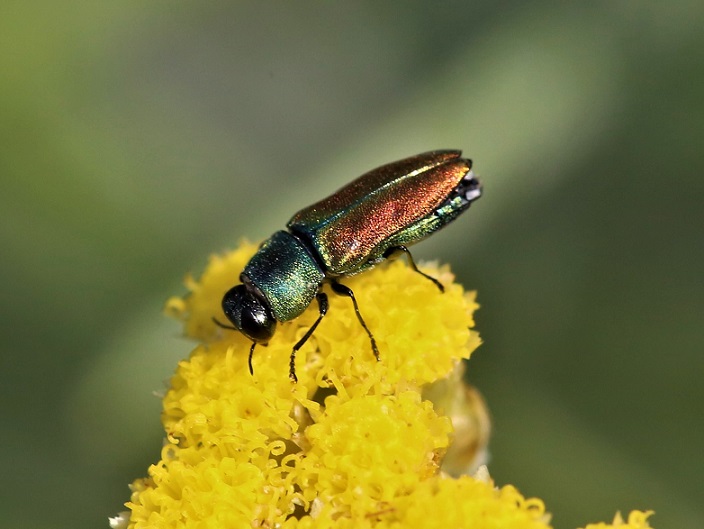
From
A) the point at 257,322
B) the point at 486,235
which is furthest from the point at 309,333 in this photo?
the point at 486,235

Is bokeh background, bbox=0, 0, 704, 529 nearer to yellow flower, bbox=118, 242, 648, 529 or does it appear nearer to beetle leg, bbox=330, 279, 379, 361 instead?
yellow flower, bbox=118, 242, 648, 529

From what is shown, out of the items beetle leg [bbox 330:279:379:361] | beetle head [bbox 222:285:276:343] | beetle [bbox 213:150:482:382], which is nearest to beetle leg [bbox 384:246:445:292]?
beetle [bbox 213:150:482:382]

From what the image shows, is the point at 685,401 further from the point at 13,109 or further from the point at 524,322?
the point at 13,109

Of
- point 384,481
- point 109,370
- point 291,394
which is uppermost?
point 109,370

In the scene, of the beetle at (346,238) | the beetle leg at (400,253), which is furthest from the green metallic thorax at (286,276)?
the beetle leg at (400,253)

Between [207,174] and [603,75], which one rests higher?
[207,174]

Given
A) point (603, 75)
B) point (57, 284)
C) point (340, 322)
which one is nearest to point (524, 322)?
point (603, 75)

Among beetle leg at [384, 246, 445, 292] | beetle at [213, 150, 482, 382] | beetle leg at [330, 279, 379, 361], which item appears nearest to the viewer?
beetle leg at [330, 279, 379, 361]
